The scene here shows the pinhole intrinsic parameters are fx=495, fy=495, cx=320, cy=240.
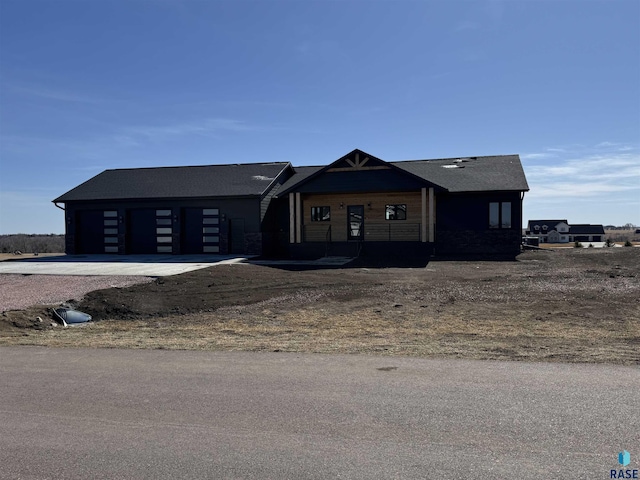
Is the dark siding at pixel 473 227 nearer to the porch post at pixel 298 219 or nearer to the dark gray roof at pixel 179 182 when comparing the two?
the porch post at pixel 298 219

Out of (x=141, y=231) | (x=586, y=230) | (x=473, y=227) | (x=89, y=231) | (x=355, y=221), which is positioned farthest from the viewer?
(x=586, y=230)

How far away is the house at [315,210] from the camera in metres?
24.9

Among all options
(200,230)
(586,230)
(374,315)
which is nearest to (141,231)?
(200,230)

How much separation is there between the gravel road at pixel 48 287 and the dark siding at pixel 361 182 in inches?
449

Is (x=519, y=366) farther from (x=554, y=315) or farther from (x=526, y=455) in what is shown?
(x=554, y=315)

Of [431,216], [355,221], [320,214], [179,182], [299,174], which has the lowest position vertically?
[355,221]

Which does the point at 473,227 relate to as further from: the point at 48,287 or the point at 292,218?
the point at 48,287

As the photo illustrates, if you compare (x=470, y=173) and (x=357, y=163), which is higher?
(x=357, y=163)

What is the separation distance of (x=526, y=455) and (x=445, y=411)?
994 millimetres

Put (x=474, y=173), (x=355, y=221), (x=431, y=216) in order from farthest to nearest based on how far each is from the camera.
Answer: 1. (x=474, y=173)
2. (x=355, y=221)
3. (x=431, y=216)

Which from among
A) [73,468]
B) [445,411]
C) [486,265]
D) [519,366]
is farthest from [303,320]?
[486,265]

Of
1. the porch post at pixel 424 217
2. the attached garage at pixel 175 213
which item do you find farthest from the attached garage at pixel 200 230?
the porch post at pixel 424 217

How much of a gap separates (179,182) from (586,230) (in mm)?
81658

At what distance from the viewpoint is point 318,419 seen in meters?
4.58
